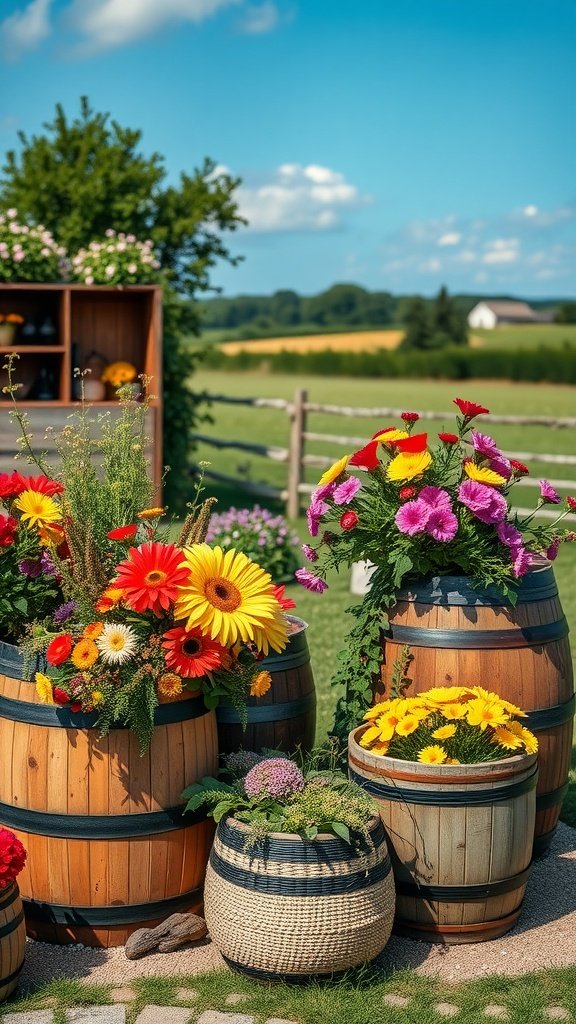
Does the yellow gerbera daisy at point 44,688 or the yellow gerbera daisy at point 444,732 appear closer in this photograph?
the yellow gerbera daisy at point 44,688

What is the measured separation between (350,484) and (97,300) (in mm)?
9157

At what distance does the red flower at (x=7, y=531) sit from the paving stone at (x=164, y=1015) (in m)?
1.51

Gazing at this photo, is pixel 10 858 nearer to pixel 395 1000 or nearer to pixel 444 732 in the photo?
pixel 395 1000

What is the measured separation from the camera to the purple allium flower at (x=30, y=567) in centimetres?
395

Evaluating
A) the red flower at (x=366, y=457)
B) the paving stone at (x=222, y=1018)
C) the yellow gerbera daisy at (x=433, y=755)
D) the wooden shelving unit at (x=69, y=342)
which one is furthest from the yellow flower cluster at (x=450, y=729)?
the wooden shelving unit at (x=69, y=342)

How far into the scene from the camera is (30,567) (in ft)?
13.0

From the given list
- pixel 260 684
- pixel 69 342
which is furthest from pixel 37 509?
pixel 69 342

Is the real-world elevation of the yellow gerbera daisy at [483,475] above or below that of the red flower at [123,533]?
above

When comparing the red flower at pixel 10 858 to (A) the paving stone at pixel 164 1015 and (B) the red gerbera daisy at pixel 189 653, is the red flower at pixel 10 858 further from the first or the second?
(B) the red gerbera daisy at pixel 189 653

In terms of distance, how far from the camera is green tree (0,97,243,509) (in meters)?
13.4

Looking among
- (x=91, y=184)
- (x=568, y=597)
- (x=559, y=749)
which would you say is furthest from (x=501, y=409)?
(x=559, y=749)

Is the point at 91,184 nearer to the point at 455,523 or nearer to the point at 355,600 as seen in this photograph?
the point at 355,600

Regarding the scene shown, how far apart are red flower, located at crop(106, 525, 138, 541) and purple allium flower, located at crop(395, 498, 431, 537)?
0.89 meters

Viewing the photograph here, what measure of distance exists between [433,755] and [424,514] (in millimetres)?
788
